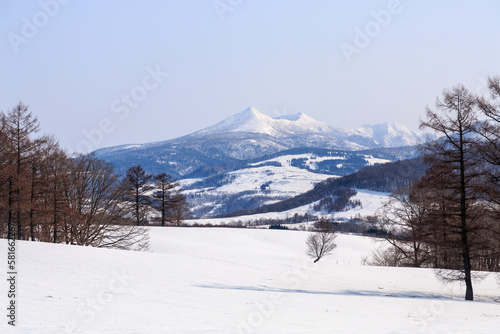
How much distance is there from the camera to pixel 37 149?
2841cm

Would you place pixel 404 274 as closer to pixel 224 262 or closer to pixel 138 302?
pixel 224 262

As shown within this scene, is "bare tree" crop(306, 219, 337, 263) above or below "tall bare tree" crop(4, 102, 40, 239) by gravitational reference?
below

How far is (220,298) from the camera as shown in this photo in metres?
16.5

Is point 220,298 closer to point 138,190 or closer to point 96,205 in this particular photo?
point 96,205

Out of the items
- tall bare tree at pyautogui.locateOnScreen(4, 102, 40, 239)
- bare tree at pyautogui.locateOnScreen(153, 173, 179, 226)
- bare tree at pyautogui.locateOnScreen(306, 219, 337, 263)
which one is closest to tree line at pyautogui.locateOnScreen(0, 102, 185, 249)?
tall bare tree at pyautogui.locateOnScreen(4, 102, 40, 239)

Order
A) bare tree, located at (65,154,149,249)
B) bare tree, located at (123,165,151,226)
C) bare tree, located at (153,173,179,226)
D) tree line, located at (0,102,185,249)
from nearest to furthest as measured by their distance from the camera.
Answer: tree line, located at (0,102,185,249), bare tree, located at (65,154,149,249), bare tree, located at (123,165,151,226), bare tree, located at (153,173,179,226)

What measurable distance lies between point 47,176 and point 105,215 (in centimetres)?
964

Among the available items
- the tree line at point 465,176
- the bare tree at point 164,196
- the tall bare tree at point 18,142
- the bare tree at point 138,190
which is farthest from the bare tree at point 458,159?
the bare tree at point 164,196

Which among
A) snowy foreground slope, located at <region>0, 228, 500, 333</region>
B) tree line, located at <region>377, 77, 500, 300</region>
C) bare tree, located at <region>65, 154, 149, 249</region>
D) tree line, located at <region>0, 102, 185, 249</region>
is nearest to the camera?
snowy foreground slope, located at <region>0, 228, 500, 333</region>

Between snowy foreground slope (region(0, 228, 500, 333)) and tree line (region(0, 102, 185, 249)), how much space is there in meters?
3.85

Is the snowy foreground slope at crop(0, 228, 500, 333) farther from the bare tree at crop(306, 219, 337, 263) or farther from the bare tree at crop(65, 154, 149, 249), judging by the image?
the bare tree at crop(306, 219, 337, 263)

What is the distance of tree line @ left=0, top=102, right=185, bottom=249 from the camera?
25.5 meters

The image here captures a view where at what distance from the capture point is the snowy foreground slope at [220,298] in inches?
462

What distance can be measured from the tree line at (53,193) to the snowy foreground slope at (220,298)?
12.6 ft
